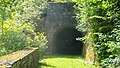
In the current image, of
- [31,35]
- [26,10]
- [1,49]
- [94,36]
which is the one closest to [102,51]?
[94,36]

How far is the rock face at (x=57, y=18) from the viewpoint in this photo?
17984 mm

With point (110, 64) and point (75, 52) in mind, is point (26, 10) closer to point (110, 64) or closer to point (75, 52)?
point (75, 52)

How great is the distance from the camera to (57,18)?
1833 cm

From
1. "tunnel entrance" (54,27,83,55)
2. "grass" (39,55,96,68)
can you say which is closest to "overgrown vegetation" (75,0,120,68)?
"grass" (39,55,96,68)

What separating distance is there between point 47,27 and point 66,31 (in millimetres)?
3866

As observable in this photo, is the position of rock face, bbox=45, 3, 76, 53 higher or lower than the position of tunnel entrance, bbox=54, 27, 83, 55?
higher

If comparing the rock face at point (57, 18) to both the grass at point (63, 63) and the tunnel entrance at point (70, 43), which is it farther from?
the grass at point (63, 63)

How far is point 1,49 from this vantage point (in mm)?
9539

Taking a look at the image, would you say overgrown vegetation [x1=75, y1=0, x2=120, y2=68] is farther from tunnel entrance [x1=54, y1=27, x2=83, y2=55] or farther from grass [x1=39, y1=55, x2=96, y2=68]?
tunnel entrance [x1=54, y1=27, x2=83, y2=55]

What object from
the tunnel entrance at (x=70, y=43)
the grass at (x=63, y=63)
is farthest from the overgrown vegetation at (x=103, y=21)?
the tunnel entrance at (x=70, y=43)

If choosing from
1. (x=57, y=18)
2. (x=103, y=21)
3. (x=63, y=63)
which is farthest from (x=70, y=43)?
(x=103, y=21)

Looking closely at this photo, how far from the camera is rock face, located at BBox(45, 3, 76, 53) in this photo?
17984mm

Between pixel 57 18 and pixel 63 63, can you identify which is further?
pixel 57 18

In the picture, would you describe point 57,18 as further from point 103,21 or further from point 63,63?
point 103,21
